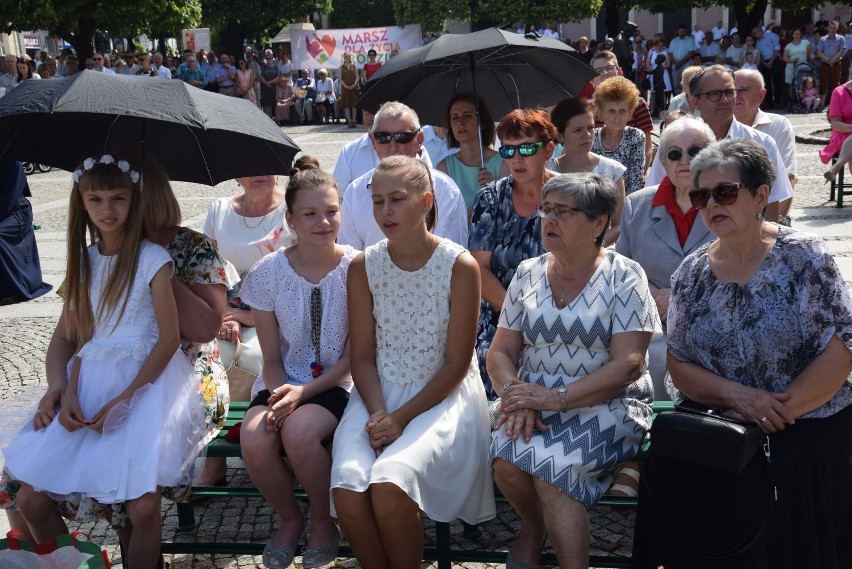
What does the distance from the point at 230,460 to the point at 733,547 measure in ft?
9.25

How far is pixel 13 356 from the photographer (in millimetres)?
6770

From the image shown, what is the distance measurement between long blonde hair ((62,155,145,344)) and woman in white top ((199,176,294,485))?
120 cm

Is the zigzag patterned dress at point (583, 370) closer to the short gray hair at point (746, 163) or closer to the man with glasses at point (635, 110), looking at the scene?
the short gray hair at point (746, 163)

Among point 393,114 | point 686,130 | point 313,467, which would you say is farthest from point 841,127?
point 313,467

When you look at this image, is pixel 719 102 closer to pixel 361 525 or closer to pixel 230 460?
pixel 230 460

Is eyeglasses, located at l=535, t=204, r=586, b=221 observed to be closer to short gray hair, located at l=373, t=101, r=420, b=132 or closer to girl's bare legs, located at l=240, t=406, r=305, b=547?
girl's bare legs, located at l=240, t=406, r=305, b=547

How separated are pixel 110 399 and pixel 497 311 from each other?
5.90 feet

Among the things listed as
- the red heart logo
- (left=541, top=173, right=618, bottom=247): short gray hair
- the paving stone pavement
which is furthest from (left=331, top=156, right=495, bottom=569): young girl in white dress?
the red heart logo

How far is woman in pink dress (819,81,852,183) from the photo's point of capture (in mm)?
10344

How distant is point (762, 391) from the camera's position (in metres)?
3.16

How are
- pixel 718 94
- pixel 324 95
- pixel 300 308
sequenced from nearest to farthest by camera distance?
pixel 300 308
pixel 718 94
pixel 324 95

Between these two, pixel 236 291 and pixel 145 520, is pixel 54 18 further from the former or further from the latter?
pixel 145 520

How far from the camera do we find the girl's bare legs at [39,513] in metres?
3.42

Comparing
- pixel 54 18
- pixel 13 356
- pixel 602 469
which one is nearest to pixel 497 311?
pixel 602 469
